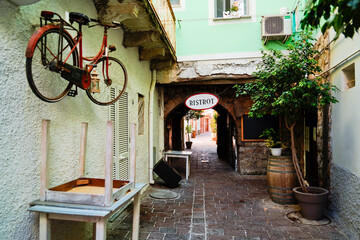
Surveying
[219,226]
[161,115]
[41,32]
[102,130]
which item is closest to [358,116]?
[219,226]

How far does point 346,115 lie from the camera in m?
3.95

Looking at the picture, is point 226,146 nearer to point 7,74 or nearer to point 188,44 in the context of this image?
point 188,44

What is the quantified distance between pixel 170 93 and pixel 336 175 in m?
5.47

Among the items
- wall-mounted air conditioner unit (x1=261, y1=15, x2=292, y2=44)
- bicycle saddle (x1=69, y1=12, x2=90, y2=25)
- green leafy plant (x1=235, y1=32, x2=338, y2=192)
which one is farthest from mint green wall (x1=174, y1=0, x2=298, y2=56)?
bicycle saddle (x1=69, y1=12, x2=90, y2=25)

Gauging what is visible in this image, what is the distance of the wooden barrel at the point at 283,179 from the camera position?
502cm

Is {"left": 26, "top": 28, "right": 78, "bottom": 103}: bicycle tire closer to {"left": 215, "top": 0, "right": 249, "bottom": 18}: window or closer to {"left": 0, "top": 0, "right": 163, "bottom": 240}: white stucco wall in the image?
{"left": 0, "top": 0, "right": 163, "bottom": 240}: white stucco wall

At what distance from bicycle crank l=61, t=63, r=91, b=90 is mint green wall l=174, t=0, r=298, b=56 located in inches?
182

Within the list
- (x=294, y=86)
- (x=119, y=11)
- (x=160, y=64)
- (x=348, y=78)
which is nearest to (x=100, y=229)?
(x=119, y=11)

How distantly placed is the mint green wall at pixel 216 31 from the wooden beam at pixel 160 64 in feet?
1.59

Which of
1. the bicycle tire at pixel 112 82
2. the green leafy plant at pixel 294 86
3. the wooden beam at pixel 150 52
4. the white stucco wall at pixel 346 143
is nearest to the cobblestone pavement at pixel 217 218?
the white stucco wall at pixel 346 143

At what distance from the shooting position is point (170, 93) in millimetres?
8445

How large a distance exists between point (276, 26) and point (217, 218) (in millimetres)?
4910

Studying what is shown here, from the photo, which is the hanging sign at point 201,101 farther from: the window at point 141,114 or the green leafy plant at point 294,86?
the green leafy plant at point 294,86

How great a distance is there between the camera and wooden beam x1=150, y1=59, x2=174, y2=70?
264 inches
